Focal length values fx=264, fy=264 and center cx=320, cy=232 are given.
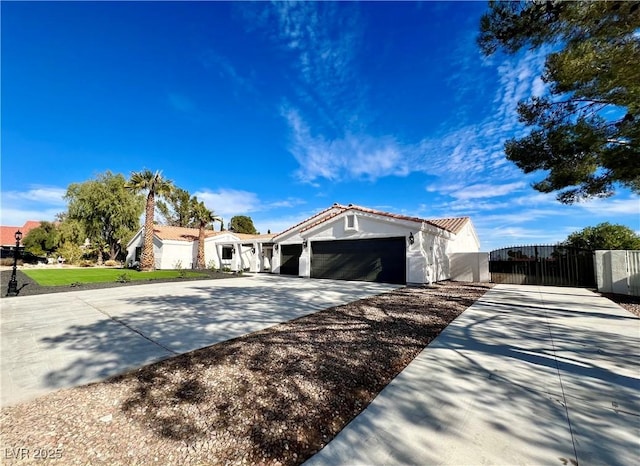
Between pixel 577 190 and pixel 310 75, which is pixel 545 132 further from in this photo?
pixel 310 75

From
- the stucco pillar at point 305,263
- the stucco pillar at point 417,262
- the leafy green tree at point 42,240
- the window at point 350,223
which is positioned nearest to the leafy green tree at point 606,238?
the stucco pillar at point 417,262

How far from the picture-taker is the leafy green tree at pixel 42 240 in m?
33.3

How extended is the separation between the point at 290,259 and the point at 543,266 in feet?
53.4

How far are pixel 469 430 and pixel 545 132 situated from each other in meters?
10.0

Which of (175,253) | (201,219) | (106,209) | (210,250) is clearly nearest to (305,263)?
(201,219)

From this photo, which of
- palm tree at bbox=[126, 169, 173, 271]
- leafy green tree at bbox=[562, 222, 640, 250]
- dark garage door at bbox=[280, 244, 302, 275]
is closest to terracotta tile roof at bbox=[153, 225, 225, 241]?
palm tree at bbox=[126, 169, 173, 271]

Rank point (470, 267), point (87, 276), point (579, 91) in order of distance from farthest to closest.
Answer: point (87, 276)
point (470, 267)
point (579, 91)

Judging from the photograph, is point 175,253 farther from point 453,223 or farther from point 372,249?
point 453,223

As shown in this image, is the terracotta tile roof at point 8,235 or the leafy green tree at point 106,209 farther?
the terracotta tile roof at point 8,235

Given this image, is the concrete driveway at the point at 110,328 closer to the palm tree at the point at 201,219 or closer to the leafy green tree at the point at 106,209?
the palm tree at the point at 201,219

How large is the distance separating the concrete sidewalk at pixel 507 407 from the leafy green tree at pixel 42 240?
4509 cm

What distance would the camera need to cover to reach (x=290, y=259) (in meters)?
21.3

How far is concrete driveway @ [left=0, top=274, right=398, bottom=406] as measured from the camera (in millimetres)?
3842

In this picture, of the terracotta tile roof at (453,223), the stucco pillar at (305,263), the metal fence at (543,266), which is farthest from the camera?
the terracotta tile roof at (453,223)
